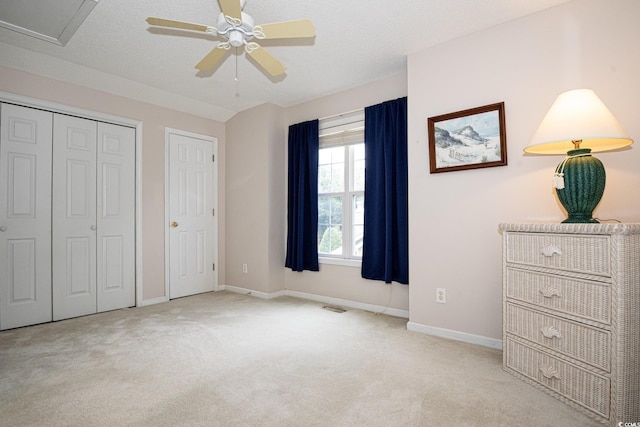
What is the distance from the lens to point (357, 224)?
12.4 feet

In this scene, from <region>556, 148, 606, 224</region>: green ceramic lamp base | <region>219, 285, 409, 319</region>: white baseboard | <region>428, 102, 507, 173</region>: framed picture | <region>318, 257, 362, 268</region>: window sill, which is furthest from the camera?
<region>318, 257, 362, 268</region>: window sill

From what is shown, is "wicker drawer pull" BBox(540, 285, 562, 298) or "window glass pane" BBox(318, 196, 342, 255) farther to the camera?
"window glass pane" BBox(318, 196, 342, 255)

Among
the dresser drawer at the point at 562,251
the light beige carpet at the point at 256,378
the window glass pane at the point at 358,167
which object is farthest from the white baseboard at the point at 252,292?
the dresser drawer at the point at 562,251

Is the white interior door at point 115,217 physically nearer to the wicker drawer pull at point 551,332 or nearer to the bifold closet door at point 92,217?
the bifold closet door at point 92,217

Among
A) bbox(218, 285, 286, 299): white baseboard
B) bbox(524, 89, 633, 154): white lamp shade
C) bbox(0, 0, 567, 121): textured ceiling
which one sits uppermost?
bbox(0, 0, 567, 121): textured ceiling

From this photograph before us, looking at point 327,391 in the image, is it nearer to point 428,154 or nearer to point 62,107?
point 428,154

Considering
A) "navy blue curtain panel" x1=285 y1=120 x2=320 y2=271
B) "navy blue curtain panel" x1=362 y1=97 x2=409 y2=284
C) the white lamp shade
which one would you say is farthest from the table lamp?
"navy blue curtain panel" x1=285 y1=120 x2=320 y2=271

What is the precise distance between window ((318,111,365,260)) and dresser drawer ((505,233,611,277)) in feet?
6.01

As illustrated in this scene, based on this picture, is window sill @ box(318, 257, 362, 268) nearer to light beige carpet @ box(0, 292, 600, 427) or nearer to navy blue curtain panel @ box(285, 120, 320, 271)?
navy blue curtain panel @ box(285, 120, 320, 271)

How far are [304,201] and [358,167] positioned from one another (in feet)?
2.65

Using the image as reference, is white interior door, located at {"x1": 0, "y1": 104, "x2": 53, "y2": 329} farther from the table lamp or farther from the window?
the table lamp

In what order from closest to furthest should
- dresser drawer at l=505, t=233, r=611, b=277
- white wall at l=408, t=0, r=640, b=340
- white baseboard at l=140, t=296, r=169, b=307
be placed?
dresser drawer at l=505, t=233, r=611, b=277, white wall at l=408, t=0, r=640, b=340, white baseboard at l=140, t=296, r=169, b=307

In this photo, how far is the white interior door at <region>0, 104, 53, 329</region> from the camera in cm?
299

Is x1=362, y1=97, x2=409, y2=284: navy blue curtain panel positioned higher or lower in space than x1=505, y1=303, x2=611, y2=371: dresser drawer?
higher
